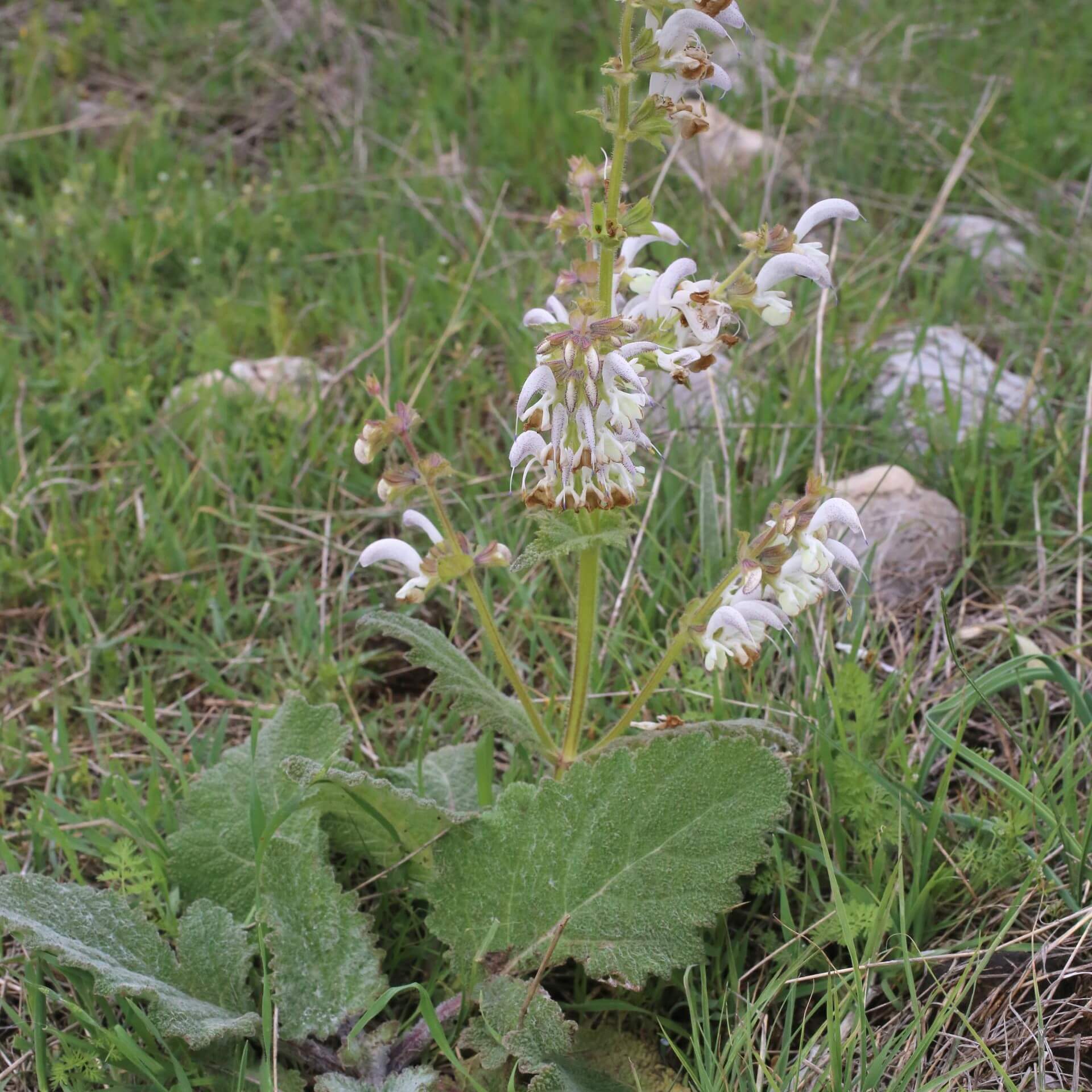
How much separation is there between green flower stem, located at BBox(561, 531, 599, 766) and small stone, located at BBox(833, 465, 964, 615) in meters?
0.91

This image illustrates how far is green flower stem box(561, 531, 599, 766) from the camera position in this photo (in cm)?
193

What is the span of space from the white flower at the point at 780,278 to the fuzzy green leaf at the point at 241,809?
1033 millimetres

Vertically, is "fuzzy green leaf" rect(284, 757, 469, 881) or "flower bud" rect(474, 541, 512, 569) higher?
"flower bud" rect(474, 541, 512, 569)

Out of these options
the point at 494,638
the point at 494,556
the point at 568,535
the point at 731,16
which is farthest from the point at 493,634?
the point at 731,16

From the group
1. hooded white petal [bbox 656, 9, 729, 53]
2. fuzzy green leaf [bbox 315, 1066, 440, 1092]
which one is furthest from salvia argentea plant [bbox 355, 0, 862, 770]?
fuzzy green leaf [bbox 315, 1066, 440, 1092]

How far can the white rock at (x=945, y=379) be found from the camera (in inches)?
118

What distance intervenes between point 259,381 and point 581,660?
1.73 metres

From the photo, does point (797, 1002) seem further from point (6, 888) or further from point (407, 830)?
point (6, 888)

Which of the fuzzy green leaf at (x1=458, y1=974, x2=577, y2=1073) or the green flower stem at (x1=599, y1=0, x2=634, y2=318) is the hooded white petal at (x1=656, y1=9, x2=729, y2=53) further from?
the fuzzy green leaf at (x1=458, y1=974, x2=577, y2=1073)

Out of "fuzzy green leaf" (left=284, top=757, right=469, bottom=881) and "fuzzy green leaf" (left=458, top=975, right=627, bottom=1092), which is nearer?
"fuzzy green leaf" (left=458, top=975, right=627, bottom=1092)

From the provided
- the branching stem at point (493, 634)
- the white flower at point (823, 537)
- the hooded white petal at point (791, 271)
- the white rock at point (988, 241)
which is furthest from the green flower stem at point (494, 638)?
the white rock at point (988, 241)

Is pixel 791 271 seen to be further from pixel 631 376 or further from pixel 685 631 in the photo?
pixel 685 631

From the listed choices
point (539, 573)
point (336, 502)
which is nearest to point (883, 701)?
point (539, 573)

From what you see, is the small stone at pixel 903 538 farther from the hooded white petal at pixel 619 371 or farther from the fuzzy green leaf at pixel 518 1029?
the fuzzy green leaf at pixel 518 1029
